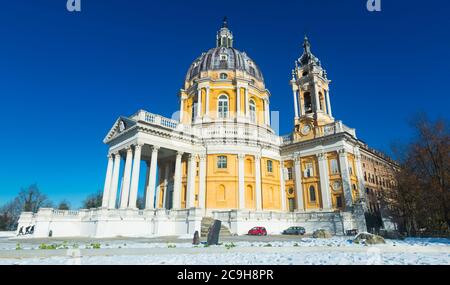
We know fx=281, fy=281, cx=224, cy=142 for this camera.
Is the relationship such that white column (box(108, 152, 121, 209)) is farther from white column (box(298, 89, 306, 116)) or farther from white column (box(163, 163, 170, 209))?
white column (box(298, 89, 306, 116))

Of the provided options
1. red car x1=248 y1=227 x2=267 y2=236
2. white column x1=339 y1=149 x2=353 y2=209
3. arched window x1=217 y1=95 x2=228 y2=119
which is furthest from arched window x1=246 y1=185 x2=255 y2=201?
arched window x1=217 y1=95 x2=228 y2=119

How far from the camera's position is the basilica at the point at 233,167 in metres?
27.9

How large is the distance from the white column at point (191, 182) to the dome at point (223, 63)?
18764 mm

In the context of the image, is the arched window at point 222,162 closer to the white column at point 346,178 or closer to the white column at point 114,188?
the white column at point 114,188

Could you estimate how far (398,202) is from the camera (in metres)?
28.4

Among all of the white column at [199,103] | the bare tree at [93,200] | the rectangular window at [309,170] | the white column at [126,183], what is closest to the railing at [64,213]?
the white column at [126,183]

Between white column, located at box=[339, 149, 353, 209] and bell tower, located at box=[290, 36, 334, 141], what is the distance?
5.16 meters

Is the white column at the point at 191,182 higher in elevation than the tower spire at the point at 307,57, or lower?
lower

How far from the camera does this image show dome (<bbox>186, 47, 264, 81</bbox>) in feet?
158

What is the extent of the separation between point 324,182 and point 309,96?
587 inches

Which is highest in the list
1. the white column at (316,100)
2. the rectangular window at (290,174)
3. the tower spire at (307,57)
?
the tower spire at (307,57)

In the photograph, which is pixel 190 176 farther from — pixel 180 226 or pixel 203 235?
pixel 203 235
